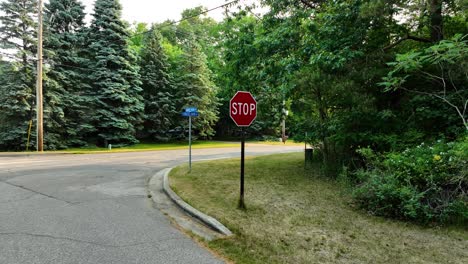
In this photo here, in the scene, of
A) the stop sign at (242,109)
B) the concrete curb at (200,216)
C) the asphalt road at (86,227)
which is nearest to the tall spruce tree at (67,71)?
the asphalt road at (86,227)

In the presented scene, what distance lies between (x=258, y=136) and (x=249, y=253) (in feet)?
110

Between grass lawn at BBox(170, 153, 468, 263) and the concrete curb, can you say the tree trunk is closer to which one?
grass lawn at BBox(170, 153, 468, 263)

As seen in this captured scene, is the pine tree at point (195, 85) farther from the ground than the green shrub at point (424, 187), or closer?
farther from the ground

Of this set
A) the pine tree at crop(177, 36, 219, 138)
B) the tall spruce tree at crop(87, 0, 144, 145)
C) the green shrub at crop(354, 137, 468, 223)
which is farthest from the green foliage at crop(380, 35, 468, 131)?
the pine tree at crop(177, 36, 219, 138)

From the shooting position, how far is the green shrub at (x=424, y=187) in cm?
447

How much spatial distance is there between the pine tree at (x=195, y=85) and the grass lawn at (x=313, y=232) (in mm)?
20503

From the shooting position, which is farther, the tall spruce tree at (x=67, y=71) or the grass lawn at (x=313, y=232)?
the tall spruce tree at (x=67, y=71)

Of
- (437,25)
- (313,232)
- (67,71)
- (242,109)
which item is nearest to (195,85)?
(67,71)

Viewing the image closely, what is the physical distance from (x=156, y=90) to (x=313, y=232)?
24.4m

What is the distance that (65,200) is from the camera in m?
5.77

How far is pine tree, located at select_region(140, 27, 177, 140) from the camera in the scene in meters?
25.7

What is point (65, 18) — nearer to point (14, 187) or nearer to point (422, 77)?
point (14, 187)

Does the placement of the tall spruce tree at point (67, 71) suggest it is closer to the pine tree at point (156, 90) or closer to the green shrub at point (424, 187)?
the pine tree at point (156, 90)

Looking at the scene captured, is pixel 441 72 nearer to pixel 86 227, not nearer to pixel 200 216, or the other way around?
pixel 200 216
